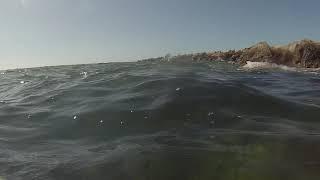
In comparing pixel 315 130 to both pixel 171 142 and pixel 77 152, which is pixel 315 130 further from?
pixel 77 152

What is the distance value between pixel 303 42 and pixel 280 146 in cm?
2212

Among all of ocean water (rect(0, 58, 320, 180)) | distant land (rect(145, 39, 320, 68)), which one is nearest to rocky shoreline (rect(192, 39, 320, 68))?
distant land (rect(145, 39, 320, 68))

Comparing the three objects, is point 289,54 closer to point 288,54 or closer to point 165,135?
point 288,54

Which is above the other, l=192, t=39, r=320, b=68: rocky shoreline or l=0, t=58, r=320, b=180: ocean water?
l=192, t=39, r=320, b=68: rocky shoreline

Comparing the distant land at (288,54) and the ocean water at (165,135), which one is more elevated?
the distant land at (288,54)

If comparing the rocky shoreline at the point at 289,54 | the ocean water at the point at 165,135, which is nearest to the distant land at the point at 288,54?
the rocky shoreline at the point at 289,54

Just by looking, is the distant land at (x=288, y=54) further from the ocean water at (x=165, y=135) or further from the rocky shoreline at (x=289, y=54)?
the ocean water at (x=165, y=135)

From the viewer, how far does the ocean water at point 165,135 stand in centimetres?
402

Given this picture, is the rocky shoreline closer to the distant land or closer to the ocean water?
the distant land

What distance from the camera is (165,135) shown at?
5.34m

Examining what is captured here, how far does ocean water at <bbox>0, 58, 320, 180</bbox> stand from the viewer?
402 cm

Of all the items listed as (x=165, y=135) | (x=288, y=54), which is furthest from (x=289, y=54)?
(x=165, y=135)

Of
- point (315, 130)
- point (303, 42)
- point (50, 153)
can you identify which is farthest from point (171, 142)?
point (303, 42)

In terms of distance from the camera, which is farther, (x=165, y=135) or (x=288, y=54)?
(x=288, y=54)
